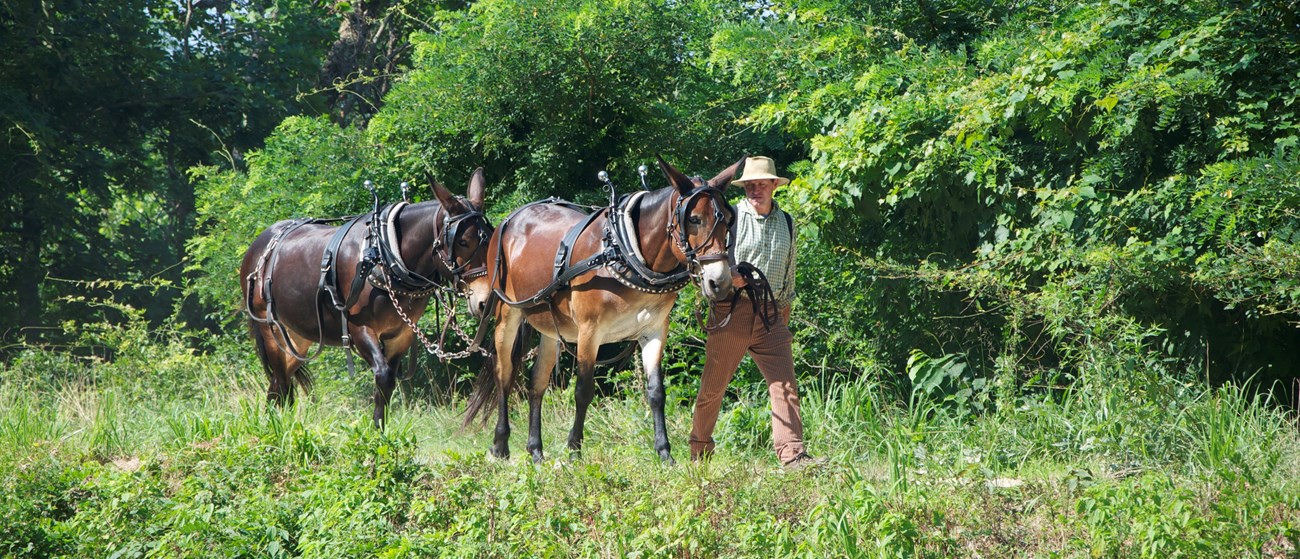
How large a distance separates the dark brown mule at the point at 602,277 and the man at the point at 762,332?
10.7 inches

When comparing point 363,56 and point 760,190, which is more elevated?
point 363,56

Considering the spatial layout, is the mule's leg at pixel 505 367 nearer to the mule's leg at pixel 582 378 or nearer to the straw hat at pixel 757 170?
the mule's leg at pixel 582 378

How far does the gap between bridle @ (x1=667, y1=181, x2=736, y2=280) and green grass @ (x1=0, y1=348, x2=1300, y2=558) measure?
105 cm

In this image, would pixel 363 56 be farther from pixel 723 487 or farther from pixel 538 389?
pixel 723 487

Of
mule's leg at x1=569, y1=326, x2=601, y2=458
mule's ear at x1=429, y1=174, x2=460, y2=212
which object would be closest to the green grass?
mule's leg at x1=569, y1=326, x2=601, y2=458

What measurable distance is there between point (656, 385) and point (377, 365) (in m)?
1.84

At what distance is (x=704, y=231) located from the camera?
5.95 m

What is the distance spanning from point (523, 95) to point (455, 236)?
2845 millimetres

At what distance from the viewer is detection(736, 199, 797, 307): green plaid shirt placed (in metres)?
6.41

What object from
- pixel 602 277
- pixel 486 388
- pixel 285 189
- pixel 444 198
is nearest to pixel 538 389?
pixel 486 388

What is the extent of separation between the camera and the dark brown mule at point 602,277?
237 inches

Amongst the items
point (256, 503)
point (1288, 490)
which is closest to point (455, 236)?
point (256, 503)

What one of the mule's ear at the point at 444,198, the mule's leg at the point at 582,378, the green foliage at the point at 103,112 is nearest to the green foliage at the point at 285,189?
the green foliage at the point at 103,112

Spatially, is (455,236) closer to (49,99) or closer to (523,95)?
(523,95)
